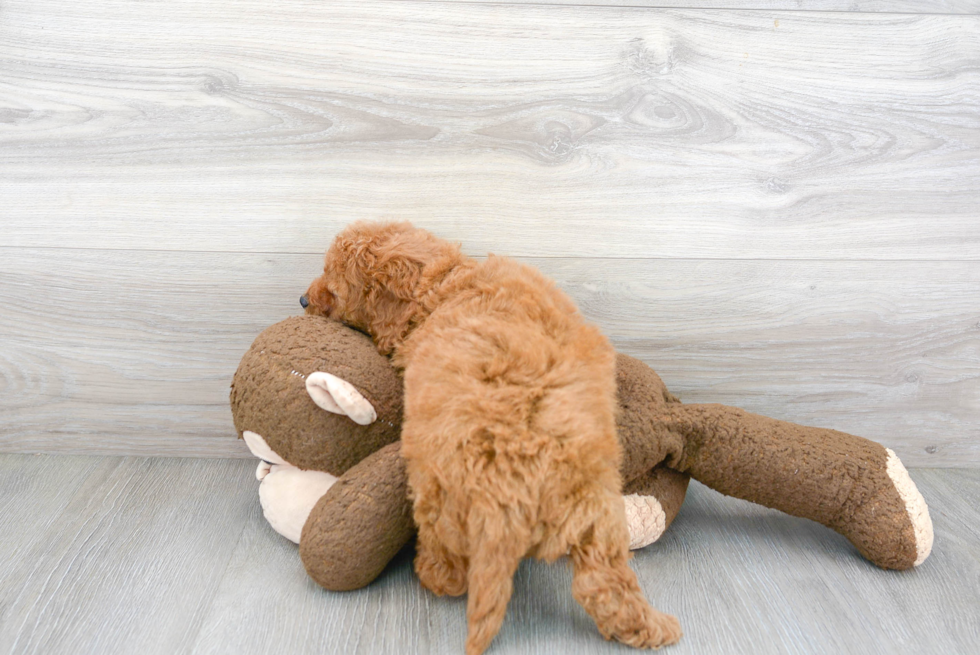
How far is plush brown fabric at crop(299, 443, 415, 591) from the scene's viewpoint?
2.73 feet

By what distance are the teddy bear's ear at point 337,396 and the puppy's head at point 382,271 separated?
93mm

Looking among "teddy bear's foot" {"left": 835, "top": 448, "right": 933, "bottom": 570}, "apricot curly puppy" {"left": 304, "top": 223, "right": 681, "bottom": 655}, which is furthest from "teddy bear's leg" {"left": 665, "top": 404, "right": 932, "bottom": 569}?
"apricot curly puppy" {"left": 304, "top": 223, "right": 681, "bottom": 655}

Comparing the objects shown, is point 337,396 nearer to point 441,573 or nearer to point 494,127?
point 441,573

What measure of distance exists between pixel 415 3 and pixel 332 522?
0.76 meters

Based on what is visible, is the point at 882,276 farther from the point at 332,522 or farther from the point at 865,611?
the point at 332,522

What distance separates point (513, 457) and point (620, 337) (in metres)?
0.49

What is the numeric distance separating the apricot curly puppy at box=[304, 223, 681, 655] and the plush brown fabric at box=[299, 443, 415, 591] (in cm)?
5

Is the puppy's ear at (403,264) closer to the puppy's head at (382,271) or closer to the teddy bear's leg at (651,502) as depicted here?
the puppy's head at (382,271)

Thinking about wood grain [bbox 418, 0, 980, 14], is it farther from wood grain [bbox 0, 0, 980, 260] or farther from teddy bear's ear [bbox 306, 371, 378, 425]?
teddy bear's ear [bbox 306, 371, 378, 425]

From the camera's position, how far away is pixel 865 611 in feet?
2.81

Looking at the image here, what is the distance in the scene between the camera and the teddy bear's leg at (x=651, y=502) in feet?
3.09

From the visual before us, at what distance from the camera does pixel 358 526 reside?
2.73ft

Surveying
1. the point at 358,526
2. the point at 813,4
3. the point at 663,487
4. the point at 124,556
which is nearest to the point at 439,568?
the point at 358,526

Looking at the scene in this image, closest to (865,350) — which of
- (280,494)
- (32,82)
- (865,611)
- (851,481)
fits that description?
(851,481)
